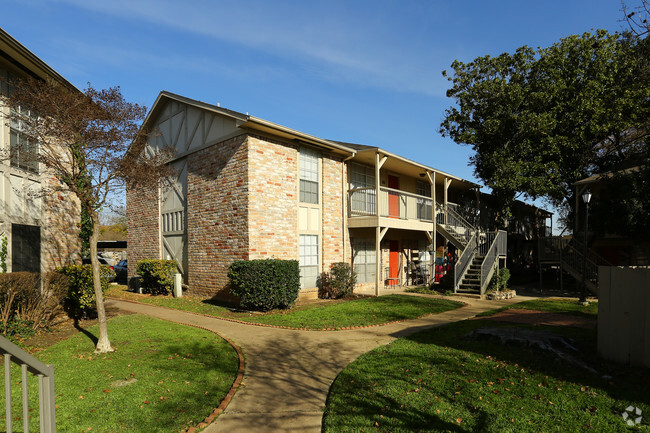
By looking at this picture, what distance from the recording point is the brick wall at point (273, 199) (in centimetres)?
1284

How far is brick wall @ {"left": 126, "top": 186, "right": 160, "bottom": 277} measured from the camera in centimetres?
1777

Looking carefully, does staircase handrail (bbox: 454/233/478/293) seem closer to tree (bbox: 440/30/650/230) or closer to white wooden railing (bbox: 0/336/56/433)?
tree (bbox: 440/30/650/230)

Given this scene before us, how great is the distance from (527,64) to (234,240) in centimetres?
1710

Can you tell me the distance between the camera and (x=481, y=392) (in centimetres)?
511

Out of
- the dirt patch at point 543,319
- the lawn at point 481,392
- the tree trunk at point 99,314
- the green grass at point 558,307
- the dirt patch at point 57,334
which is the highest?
the tree trunk at point 99,314

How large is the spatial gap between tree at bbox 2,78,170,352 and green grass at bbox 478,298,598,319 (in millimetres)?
10338

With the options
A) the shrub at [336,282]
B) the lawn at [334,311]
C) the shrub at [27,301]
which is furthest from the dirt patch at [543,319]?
the shrub at [27,301]

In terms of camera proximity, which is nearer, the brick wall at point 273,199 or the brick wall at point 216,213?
the brick wall at point 273,199

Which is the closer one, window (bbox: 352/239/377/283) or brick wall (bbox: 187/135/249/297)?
brick wall (bbox: 187/135/249/297)

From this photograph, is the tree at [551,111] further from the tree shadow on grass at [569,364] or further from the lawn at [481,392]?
the lawn at [481,392]

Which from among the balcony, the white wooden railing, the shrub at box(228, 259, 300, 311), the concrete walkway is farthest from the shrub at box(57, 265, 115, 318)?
the balcony

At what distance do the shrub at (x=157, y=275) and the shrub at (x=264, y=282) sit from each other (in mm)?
5015

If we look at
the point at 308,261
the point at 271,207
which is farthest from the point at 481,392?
the point at 308,261

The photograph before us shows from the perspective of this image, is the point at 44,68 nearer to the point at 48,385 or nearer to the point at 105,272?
the point at 105,272
